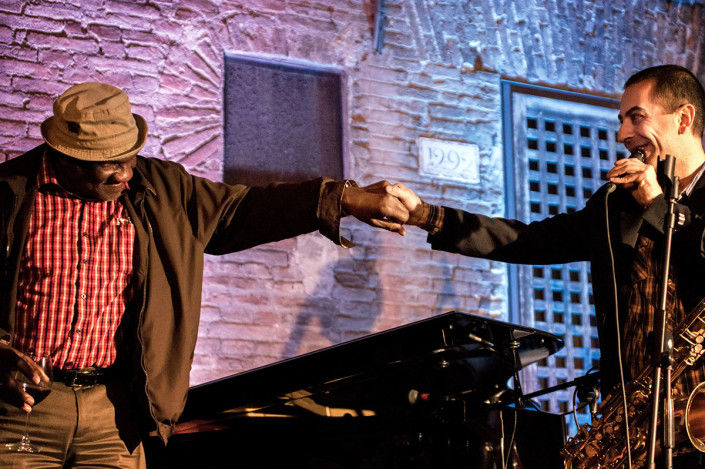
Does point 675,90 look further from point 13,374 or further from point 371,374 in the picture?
point 13,374

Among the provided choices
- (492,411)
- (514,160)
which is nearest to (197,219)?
(492,411)

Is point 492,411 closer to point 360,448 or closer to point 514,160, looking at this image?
point 360,448

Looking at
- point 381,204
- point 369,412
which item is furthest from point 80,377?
point 369,412

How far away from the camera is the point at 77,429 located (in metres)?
2.55

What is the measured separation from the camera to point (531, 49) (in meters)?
5.46

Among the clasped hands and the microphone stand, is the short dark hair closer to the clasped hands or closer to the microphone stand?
the microphone stand

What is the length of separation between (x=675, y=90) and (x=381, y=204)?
119 centimetres

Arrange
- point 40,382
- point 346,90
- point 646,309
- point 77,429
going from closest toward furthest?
1. point 40,382
2. point 77,429
3. point 646,309
4. point 346,90

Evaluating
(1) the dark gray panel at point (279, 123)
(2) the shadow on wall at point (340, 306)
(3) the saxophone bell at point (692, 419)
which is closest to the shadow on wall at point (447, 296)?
(2) the shadow on wall at point (340, 306)

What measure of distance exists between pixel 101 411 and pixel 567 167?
12.7 feet

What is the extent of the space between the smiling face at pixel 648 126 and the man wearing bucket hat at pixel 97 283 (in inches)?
45.6

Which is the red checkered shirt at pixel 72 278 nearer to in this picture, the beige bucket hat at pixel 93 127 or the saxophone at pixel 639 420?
the beige bucket hat at pixel 93 127

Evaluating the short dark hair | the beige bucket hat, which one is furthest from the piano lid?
the beige bucket hat

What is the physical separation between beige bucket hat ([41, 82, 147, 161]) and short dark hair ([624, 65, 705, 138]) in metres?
1.90
